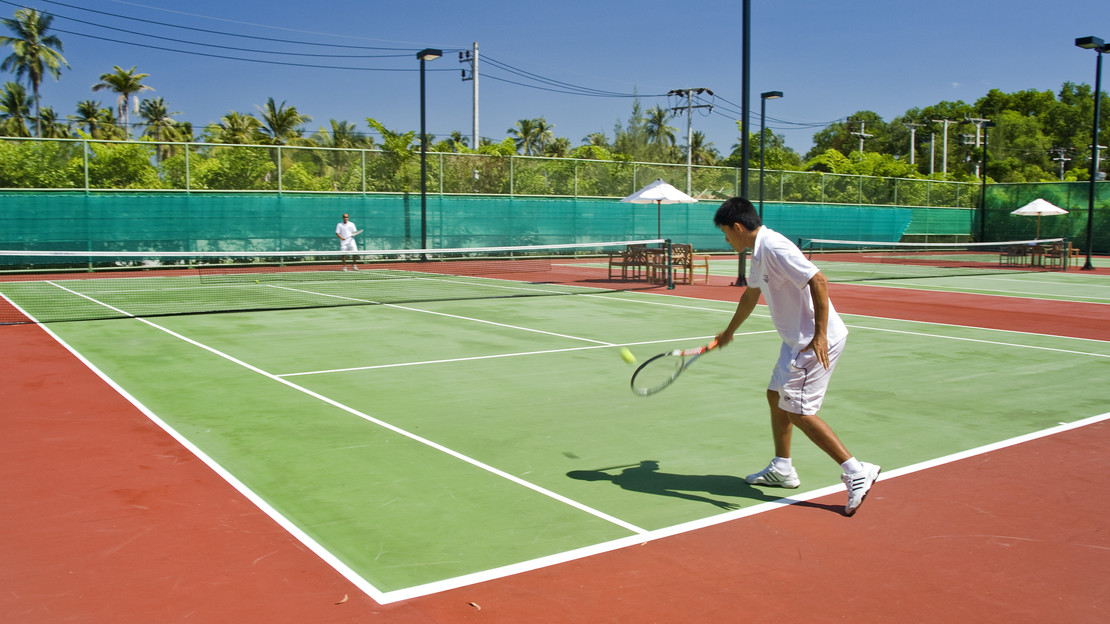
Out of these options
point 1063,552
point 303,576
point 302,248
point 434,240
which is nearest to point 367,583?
point 303,576

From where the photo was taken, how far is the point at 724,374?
8.41m

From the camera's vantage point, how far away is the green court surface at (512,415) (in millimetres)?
4395

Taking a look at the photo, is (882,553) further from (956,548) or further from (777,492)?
(777,492)

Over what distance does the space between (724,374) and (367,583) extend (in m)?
5.37

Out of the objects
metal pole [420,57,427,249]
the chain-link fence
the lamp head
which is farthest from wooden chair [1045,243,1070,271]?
metal pole [420,57,427,249]

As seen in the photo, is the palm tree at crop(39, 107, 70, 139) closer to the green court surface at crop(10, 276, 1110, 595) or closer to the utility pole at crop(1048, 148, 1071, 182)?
the green court surface at crop(10, 276, 1110, 595)

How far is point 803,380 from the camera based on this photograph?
4480 mm

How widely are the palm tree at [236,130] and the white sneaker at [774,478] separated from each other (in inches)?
1666

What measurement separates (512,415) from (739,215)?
270 cm

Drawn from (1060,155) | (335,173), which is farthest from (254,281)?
(1060,155)

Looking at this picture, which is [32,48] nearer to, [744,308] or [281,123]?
[281,123]

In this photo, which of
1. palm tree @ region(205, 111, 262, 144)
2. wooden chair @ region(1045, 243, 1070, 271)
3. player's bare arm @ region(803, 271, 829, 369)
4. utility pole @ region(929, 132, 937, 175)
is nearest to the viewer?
player's bare arm @ region(803, 271, 829, 369)

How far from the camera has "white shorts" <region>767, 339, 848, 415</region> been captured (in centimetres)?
445

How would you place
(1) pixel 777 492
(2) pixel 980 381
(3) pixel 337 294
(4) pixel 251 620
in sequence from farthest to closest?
1. (3) pixel 337 294
2. (2) pixel 980 381
3. (1) pixel 777 492
4. (4) pixel 251 620
